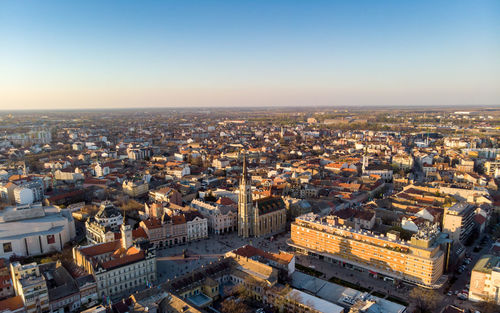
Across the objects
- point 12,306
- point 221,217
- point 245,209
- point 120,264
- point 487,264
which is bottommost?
point 221,217

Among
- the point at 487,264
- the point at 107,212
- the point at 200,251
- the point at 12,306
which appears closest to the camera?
the point at 12,306

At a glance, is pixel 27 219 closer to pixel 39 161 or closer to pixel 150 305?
pixel 150 305

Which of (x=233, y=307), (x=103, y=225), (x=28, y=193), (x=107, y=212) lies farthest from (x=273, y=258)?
(x=28, y=193)

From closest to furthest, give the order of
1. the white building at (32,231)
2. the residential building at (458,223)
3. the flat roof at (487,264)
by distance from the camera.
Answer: the flat roof at (487,264) → the white building at (32,231) → the residential building at (458,223)

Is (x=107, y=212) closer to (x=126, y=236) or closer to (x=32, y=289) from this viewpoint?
(x=126, y=236)

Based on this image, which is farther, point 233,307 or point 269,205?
point 269,205

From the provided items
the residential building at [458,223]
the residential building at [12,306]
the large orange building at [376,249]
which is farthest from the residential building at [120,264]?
the residential building at [458,223]

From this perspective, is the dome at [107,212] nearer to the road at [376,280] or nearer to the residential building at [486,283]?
the road at [376,280]
